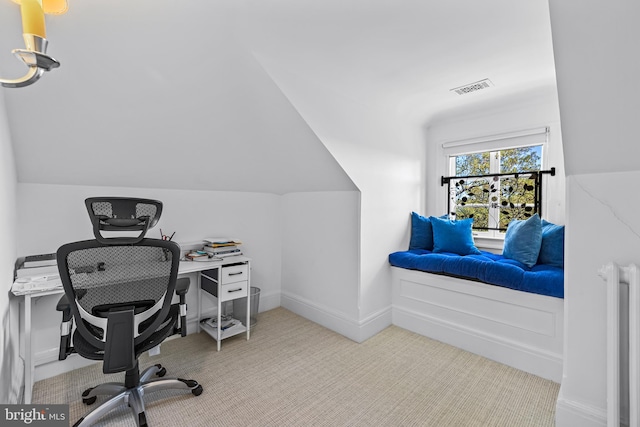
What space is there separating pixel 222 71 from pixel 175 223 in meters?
1.48

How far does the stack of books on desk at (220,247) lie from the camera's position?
8.59ft

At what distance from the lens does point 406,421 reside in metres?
1.66

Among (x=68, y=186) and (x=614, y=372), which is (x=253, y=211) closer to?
(x=68, y=186)

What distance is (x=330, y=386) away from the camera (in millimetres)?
1968

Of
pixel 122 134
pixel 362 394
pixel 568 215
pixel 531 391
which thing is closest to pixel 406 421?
pixel 362 394

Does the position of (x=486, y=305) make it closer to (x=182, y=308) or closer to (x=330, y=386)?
(x=330, y=386)

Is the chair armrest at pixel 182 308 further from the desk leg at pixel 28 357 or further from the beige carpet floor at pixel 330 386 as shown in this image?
the desk leg at pixel 28 357

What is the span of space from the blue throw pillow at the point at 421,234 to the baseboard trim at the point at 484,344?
2.30 ft

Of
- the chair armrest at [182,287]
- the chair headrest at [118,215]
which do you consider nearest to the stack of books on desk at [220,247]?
the chair armrest at [182,287]

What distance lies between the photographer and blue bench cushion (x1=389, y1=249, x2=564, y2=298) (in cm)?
207

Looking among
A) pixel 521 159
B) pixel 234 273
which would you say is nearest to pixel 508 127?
pixel 521 159

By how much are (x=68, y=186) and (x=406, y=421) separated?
2.77 m

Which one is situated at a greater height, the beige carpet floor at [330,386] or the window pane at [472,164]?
the window pane at [472,164]

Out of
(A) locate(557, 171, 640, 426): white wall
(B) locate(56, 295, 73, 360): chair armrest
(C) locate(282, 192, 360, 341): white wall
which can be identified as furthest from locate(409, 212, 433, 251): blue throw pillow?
(B) locate(56, 295, 73, 360): chair armrest
